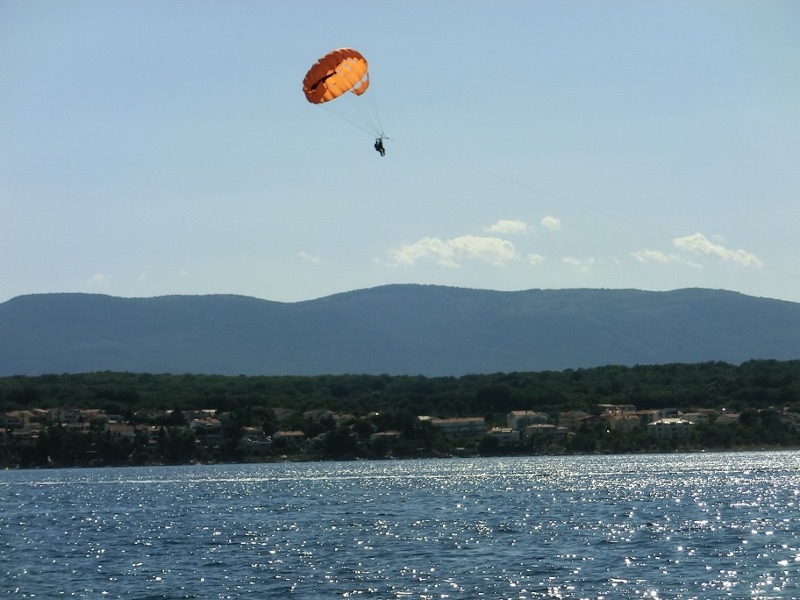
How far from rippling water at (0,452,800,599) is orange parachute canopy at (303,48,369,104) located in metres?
20.9

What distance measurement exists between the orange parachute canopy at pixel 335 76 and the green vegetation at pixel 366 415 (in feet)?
269

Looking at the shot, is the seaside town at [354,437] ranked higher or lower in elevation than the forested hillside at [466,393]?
lower

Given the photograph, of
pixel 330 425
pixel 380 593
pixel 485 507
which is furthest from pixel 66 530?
pixel 330 425

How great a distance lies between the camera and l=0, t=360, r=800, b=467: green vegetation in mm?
142375

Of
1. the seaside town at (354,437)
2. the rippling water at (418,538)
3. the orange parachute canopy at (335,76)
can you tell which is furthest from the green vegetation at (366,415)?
the orange parachute canopy at (335,76)

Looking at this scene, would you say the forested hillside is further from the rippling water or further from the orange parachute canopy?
the orange parachute canopy

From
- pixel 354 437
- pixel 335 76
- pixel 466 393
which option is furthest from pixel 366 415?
pixel 335 76

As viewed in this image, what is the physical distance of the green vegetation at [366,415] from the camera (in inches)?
5605

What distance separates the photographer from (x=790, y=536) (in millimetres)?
51719

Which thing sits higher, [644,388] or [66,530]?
[644,388]

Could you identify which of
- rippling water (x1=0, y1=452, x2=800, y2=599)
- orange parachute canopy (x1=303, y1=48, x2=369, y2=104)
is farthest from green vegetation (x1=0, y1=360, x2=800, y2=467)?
orange parachute canopy (x1=303, y1=48, x2=369, y2=104)

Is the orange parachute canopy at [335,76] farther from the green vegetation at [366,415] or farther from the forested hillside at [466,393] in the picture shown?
the forested hillside at [466,393]

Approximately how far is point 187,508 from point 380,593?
3938 cm

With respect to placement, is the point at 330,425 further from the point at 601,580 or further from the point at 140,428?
the point at 601,580
